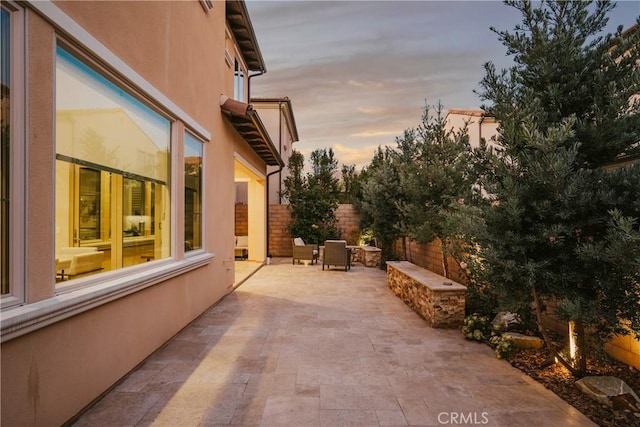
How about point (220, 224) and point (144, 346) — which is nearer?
point (144, 346)

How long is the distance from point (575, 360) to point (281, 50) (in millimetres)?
11654

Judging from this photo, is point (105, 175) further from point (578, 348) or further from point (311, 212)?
point (311, 212)

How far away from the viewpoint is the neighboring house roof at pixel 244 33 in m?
7.88

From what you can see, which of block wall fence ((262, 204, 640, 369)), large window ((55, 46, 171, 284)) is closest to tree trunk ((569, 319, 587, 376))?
block wall fence ((262, 204, 640, 369))

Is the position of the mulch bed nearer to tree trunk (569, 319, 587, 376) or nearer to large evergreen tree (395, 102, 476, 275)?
tree trunk (569, 319, 587, 376)

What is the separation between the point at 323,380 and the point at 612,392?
254 centimetres

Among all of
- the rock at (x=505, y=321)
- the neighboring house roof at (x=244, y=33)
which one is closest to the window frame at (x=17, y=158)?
the rock at (x=505, y=321)

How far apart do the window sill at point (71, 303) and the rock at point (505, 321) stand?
4.59 meters

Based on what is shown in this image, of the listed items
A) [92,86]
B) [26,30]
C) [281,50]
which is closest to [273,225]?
[281,50]

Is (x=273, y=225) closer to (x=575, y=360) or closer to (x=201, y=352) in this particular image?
(x=201, y=352)

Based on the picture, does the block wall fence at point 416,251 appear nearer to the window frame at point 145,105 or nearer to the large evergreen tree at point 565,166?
the large evergreen tree at point 565,166

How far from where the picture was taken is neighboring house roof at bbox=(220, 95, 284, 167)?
7.12m

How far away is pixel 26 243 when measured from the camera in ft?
7.67

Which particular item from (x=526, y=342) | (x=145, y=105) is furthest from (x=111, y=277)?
(x=526, y=342)
